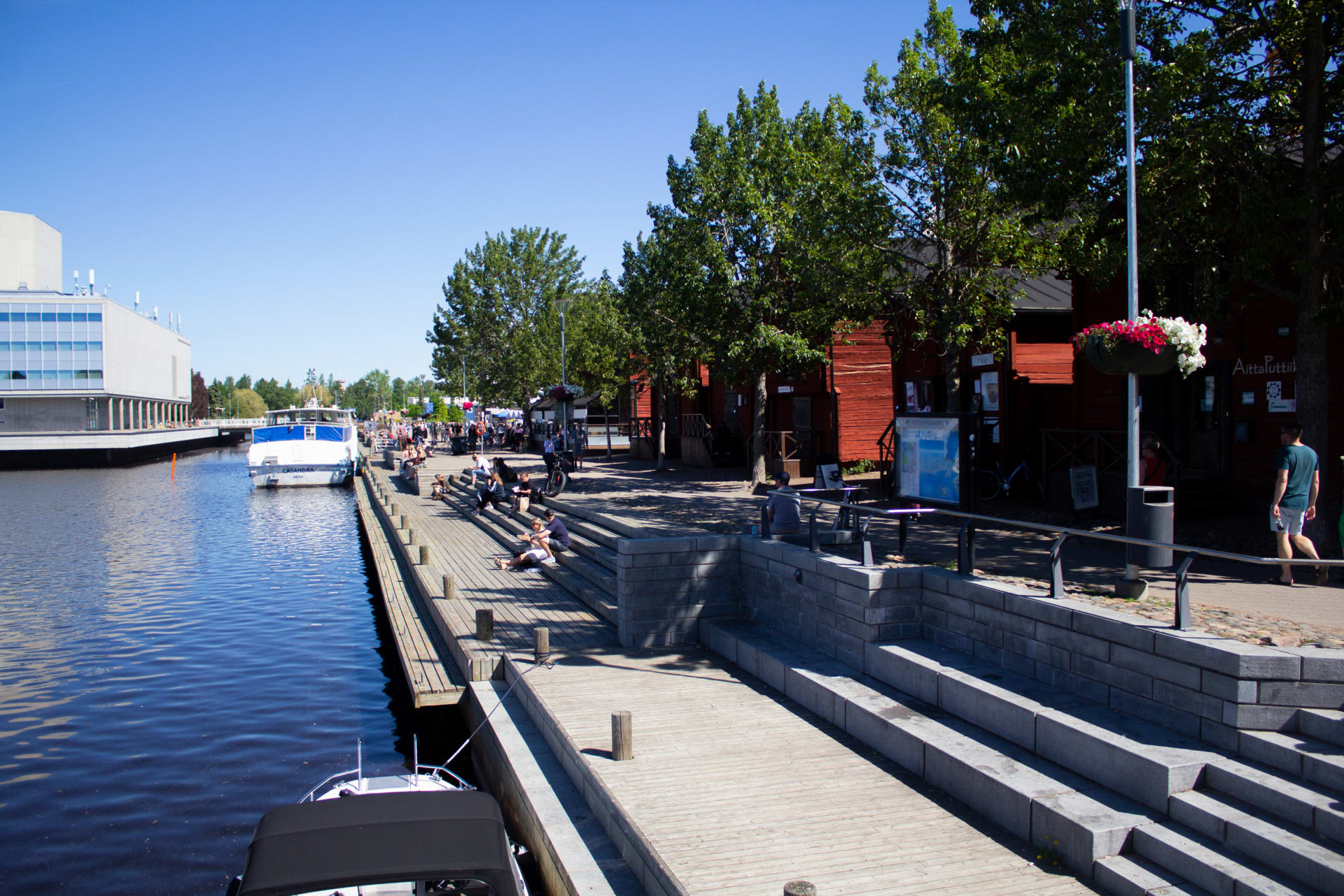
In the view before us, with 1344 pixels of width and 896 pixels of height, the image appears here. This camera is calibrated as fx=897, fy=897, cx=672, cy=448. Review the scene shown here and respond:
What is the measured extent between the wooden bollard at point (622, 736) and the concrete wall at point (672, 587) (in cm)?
362

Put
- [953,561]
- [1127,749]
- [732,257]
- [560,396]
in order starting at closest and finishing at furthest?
[1127,749] < [953,561] < [732,257] < [560,396]

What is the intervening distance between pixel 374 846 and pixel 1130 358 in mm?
7798

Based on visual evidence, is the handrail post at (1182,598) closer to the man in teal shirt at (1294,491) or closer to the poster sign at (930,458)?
the poster sign at (930,458)

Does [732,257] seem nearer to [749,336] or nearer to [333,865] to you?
[749,336]

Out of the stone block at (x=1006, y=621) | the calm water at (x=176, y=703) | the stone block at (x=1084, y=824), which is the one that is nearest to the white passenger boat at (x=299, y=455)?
the calm water at (x=176, y=703)

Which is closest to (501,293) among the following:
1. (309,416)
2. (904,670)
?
(309,416)

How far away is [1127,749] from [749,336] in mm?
16868

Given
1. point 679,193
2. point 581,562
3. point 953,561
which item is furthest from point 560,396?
point 953,561

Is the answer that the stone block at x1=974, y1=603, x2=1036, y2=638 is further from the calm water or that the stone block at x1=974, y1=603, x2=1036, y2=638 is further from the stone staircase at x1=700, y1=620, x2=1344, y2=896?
the calm water

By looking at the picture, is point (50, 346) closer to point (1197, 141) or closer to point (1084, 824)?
point (1197, 141)

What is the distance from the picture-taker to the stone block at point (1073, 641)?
6195 millimetres

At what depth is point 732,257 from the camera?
2303 centimetres

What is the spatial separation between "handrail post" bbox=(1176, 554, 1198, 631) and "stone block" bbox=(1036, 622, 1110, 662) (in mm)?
497

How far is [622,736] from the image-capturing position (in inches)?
273
